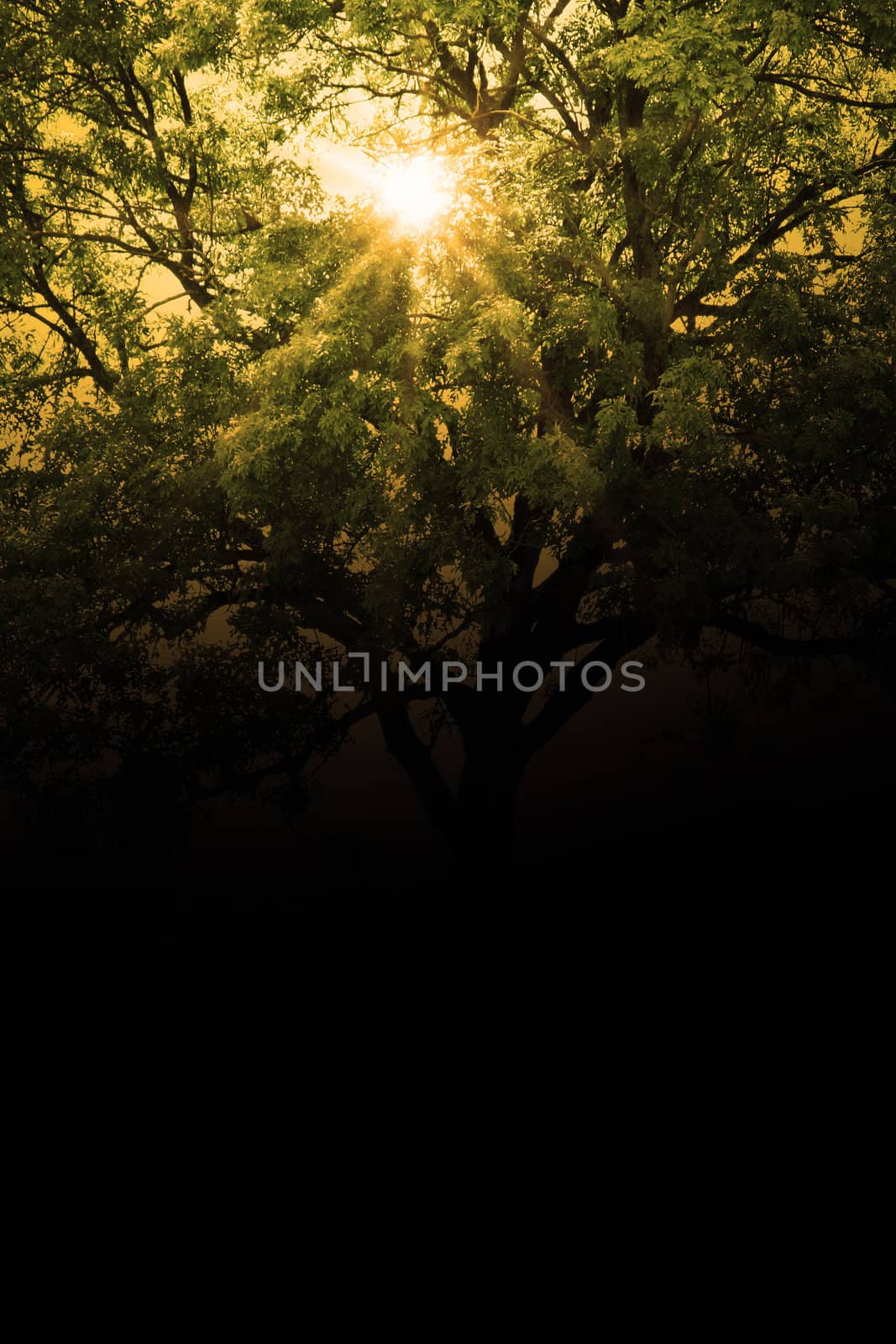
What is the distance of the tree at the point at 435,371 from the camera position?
992 cm

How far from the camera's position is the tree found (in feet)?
32.6

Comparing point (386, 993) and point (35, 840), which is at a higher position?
point (35, 840)

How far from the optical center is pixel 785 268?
10.6 meters

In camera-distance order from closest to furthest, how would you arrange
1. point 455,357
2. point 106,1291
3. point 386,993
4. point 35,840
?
point 106,1291
point 455,357
point 35,840
point 386,993

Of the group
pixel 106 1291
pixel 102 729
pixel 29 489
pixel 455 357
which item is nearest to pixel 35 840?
pixel 102 729

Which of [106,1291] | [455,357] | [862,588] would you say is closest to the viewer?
[106,1291]

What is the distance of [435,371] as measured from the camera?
1014 centimetres

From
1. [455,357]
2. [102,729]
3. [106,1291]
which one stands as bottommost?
[106,1291]

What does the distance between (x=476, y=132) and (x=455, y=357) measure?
381 cm

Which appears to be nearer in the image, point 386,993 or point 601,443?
point 601,443

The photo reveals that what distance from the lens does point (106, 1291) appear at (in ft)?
28.1

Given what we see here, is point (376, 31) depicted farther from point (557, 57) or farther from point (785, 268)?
point (785, 268)

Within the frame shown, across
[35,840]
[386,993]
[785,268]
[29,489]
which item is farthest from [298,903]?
[785,268]

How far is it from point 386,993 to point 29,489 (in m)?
7.10
